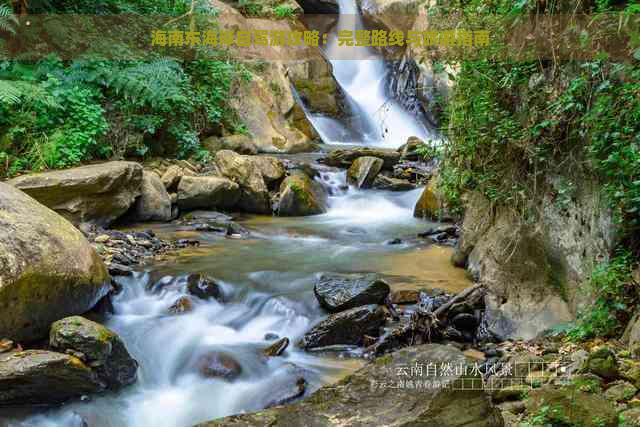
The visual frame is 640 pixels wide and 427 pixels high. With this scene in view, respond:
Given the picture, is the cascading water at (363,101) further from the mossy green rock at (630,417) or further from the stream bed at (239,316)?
the mossy green rock at (630,417)

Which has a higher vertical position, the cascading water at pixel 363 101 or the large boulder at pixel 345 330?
the cascading water at pixel 363 101

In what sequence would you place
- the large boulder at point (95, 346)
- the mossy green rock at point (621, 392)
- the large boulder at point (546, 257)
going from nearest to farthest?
the mossy green rock at point (621, 392), the large boulder at point (95, 346), the large boulder at point (546, 257)

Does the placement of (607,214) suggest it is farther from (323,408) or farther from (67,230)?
(67,230)

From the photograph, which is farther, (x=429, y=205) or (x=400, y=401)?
(x=429, y=205)

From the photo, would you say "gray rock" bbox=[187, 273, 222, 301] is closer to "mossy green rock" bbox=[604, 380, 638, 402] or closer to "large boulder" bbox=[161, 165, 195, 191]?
"large boulder" bbox=[161, 165, 195, 191]

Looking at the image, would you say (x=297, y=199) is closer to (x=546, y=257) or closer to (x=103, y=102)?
(x=103, y=102)

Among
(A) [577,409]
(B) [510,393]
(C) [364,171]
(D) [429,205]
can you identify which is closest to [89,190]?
(C) [364,171]

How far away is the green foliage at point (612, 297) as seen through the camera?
3527mm

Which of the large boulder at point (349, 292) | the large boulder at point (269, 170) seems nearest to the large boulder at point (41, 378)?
the large boulder at point (349, 292)

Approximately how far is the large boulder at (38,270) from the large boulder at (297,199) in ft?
13.8

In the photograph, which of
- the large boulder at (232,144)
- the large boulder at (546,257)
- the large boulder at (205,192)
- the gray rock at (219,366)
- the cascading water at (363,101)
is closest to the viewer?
the large boulder at (546,257)

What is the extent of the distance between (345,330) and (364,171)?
5.47 m

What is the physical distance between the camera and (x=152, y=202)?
7.71 m

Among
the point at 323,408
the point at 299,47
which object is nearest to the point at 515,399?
the point at 323,408
